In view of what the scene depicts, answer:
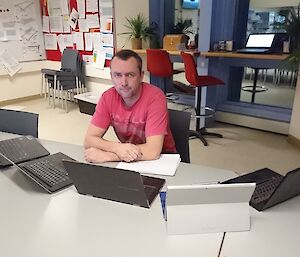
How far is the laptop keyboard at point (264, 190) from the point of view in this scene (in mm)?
1085

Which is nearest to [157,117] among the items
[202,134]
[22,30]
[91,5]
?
[202,134]

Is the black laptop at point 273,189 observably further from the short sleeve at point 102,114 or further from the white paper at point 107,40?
the white paper at point 107,40

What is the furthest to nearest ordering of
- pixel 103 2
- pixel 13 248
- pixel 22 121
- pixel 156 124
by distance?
1. pixel 103 2
2. pixel 22 121
3. pixel 156 124
4. pixel 13 248

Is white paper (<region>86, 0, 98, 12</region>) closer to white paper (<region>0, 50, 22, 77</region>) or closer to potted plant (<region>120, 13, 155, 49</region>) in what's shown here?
potted plant (<region>120, 13, 155, 49</region>)

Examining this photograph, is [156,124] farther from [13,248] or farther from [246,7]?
[246,7]

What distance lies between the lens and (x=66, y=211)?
3.48ft

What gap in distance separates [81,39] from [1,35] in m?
1.36

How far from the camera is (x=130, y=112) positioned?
1.70 m

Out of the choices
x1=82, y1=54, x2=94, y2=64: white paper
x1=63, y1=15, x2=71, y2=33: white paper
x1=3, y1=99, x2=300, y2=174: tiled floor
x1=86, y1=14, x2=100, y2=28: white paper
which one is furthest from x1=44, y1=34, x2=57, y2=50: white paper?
x1=3, y1=99, x2=300, y2=174: tiled floor

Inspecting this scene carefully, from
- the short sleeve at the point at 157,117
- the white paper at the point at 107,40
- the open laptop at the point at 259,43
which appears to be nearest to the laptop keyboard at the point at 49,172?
the short sleeve at the point at 157,117

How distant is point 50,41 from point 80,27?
3.04 feet

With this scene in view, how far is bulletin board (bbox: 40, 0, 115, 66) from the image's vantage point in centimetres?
476

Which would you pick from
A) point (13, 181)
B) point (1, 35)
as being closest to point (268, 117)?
point (13, 181)

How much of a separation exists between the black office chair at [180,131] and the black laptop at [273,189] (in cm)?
61
